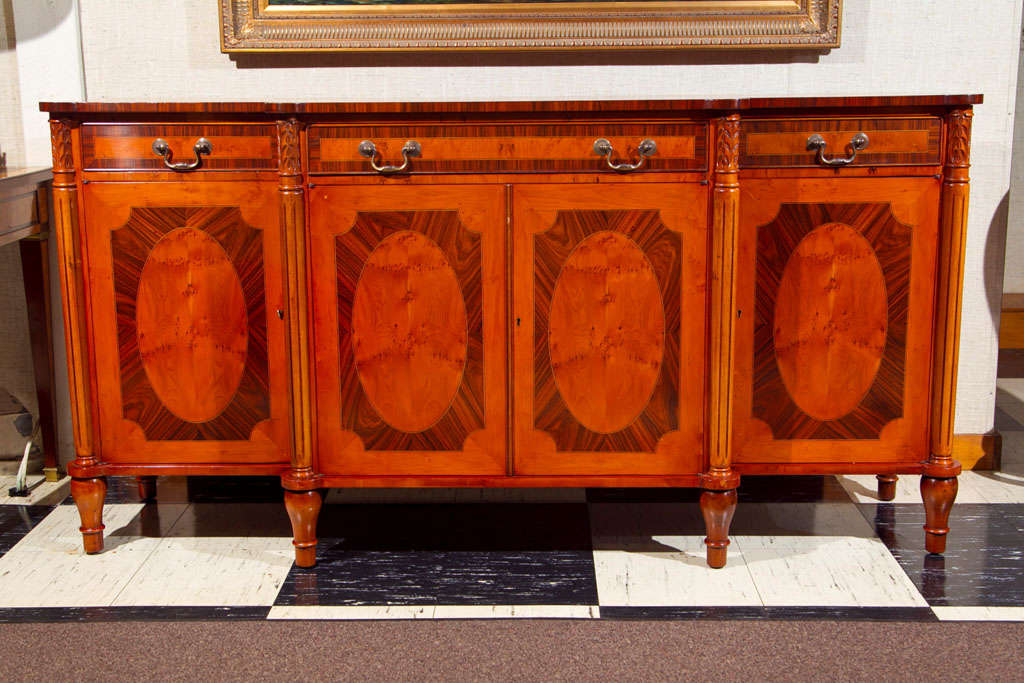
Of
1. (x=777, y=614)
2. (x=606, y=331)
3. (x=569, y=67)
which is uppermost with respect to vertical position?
(x=569, y=67)

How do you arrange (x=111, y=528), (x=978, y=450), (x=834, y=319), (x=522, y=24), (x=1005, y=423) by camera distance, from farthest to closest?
(x=1005, y=423) < (x=978, y=450) < (x=522, y=24) < (x=111, y=528) < (x=834, y=319)

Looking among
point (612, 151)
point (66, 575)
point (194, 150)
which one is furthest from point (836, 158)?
point (66, 575)

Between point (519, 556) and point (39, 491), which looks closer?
point (519, 556)

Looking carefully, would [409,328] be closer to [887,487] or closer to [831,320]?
[831,320]

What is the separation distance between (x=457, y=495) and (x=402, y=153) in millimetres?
Result: 1063

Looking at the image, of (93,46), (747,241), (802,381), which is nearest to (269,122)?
(93,46)

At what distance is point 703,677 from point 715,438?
0.61 m

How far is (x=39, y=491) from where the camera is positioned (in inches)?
117

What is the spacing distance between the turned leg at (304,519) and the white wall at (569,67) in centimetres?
114

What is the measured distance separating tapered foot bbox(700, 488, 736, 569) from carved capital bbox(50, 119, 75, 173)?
63.9 inches

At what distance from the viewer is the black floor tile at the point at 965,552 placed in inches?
90.9

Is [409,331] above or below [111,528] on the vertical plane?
above

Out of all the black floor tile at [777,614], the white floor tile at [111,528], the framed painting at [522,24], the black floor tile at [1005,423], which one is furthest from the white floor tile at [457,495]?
the black floor tile at [1005,423]

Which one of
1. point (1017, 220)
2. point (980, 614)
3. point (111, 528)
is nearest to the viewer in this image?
point (980, 614)
